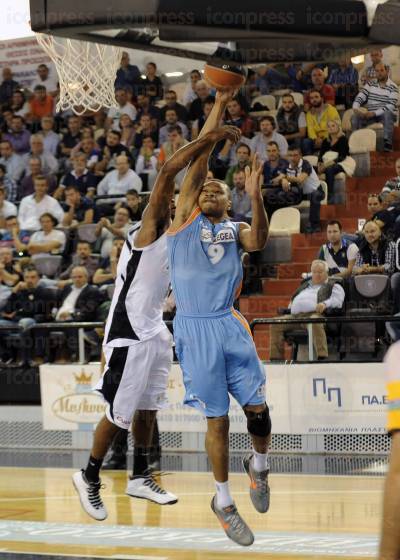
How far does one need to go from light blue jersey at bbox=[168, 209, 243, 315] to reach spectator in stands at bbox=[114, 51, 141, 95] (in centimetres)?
1082

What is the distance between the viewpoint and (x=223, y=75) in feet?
21.5

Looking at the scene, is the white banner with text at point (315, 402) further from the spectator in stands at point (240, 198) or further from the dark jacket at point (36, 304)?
the spectator in stands at point (240, 198)

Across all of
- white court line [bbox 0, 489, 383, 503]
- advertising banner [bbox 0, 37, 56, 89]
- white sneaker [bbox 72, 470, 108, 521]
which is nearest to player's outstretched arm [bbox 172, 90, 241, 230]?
white sneaker [bbox 72, 470, 108, 521]

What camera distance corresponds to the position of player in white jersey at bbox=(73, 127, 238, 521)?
6.94 m

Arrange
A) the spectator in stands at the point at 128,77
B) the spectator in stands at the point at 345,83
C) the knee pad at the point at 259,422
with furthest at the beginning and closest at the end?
the spectator in stands at the point at 128,77 < the spectator in stands at the point at 345,83 < the knee pad at the point at 259,422

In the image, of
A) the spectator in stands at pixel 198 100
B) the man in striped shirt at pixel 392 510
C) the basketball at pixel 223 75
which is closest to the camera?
the man in striped shirt at pixel 392 510

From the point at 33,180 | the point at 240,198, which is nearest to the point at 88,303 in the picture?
the point at 240,198

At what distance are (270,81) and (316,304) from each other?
237 inches

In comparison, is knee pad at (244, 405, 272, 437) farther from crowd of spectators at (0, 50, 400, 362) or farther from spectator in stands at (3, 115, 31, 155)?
spectator in stands at (3, 115, 31, 155)

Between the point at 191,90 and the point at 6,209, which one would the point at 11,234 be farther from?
the point at 191,90

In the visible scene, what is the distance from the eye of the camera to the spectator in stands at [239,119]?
49.0 feet

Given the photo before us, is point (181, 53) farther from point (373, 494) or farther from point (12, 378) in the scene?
point (12, 378)

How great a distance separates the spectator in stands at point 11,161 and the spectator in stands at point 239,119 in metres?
3.65

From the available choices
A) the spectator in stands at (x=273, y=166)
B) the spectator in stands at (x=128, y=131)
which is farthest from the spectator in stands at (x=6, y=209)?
the spectator in stands at (x=273, y=166)
